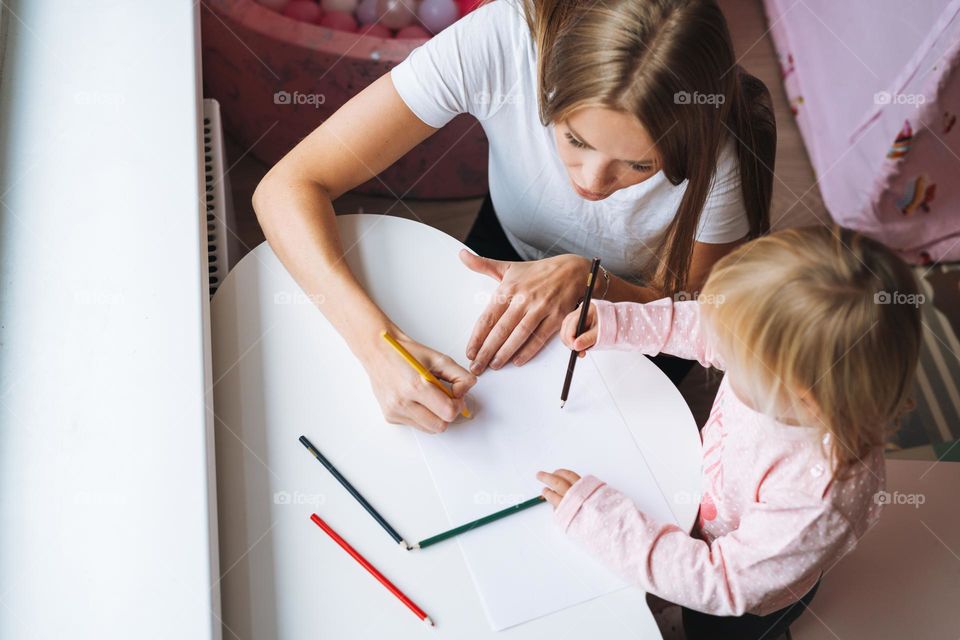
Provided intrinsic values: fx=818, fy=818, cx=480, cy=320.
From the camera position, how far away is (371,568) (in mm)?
844

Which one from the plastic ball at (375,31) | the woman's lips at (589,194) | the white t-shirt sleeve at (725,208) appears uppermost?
Answer: the plastic ball at (375,31)

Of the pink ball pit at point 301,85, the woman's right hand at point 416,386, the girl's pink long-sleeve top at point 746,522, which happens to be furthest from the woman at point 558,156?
the pink ball pit at point 301,85

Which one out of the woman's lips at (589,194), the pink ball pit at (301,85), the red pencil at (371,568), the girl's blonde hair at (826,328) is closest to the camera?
the girl's blonde hair at (826,328)

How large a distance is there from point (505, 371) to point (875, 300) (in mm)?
438

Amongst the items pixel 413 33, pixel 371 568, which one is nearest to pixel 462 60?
pixel 371 568

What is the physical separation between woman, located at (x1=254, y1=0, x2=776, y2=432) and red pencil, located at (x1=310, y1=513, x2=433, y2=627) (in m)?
0.14

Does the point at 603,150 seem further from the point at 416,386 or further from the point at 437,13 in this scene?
the point at 437,13

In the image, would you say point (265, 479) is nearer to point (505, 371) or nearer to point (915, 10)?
point (505, 371)

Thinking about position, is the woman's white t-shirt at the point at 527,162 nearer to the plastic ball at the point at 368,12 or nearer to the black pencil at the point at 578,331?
the black pencil at the point at 578,331

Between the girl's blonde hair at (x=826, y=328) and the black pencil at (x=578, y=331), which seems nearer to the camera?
the girl's blonde hair at (x=826, y=328)

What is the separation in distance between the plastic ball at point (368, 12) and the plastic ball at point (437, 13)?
4.0 inches

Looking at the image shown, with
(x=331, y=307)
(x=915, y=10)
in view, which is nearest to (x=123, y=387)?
(x=331, y=307)

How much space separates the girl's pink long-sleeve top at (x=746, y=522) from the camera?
2.62ft

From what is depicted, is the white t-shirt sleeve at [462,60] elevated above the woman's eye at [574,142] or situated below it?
above
